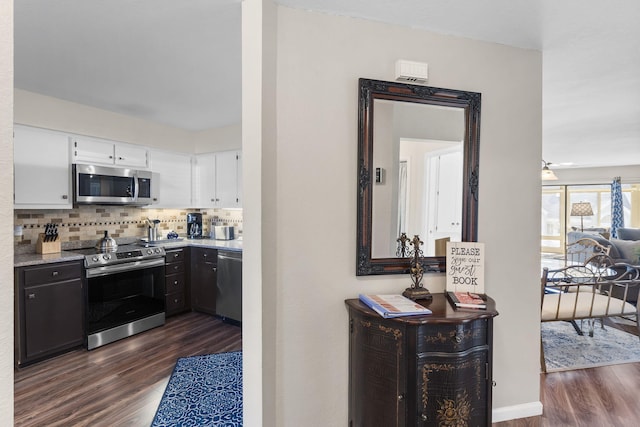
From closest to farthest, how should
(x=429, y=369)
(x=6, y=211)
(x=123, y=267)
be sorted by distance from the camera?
(x=6, y=211), (x=429, y=369), (x=123, y=267)

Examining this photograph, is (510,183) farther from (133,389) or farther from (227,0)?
(133,389)

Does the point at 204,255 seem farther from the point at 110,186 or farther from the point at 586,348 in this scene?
the point at 586,348

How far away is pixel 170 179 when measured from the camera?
4.14m

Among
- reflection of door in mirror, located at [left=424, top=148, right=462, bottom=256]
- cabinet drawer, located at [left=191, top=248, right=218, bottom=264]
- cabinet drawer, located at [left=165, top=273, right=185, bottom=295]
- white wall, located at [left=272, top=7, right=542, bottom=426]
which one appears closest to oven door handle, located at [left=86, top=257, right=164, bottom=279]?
cabinet drawer, located at [left=165, top=273, right=185, bottom=295]

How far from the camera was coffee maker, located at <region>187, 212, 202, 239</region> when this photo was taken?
455 centimetres

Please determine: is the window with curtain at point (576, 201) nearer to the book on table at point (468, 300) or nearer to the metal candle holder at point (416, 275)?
the book on table at point (468, 300)

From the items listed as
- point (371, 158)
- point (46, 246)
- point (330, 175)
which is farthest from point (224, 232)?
point (371, 158)

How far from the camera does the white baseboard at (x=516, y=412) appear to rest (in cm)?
204

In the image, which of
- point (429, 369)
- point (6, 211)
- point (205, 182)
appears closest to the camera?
point (6, 211)

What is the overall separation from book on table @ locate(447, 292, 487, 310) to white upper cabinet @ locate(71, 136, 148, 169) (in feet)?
11.9

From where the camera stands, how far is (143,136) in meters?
3.85

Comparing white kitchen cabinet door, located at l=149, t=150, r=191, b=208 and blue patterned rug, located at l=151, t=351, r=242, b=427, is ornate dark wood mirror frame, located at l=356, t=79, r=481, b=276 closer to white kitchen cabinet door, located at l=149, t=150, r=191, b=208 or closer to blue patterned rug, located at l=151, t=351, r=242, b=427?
blue patterned rug, located at l=151, t=351, r=242, b=427

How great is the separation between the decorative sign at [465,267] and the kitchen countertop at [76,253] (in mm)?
2330

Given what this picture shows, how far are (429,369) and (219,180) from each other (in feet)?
11.5
